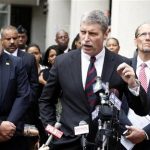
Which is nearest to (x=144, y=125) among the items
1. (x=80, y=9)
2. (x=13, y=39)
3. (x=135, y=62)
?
(x=135, y=62)

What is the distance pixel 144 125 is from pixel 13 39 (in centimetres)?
321

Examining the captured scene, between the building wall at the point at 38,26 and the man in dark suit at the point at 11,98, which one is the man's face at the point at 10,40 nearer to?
the man in dark suit at the point at 11,98

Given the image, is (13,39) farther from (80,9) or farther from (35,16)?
(35,16)

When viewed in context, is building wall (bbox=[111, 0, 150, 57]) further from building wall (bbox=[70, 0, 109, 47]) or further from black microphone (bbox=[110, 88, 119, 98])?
black microphone (bbox=[110, 88, 119, 98])

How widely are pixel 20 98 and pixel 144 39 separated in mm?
1398

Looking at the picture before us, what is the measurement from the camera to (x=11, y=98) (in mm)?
5508

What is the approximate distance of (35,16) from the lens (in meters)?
26.0

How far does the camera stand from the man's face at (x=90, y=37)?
4.41 metres

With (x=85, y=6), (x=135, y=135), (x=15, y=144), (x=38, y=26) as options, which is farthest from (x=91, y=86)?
(x=38, y=26)

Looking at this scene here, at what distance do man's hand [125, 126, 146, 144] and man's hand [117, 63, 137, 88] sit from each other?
0.63m

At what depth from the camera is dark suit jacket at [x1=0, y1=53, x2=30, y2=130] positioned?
5453mm

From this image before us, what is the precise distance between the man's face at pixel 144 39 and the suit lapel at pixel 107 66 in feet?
2.88

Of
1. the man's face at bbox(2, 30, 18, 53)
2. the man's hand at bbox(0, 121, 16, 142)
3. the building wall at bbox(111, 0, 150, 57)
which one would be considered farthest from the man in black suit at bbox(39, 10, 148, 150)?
the building wall at bbox(111, 0, 150, 57)

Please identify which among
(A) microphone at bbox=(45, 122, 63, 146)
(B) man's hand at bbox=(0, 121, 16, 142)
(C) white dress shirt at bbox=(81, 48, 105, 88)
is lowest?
(B) man's hand at bbox=(0, 121, 16, 142)
